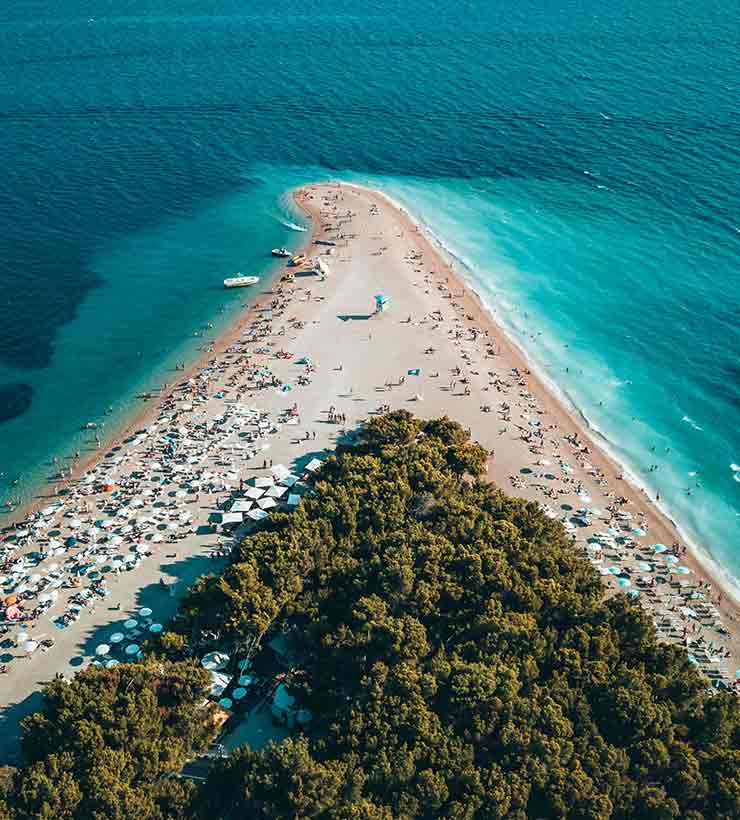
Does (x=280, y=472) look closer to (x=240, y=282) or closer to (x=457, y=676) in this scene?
(x=457, y=676)

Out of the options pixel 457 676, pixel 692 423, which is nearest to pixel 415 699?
pixel 457 676

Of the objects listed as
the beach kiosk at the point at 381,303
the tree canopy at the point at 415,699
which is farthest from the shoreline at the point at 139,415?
the tree canopy at the point at 415,699

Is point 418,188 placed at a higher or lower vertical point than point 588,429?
higher

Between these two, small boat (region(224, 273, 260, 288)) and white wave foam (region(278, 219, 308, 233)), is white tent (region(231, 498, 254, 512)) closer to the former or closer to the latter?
small boat (region(224, 273, 260, 288))

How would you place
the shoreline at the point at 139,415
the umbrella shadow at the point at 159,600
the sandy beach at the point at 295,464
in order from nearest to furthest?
the umbrella shadow at the point at 159,600 → the sandy beach at the point at 295,464 → the shoreline at the point at 139,415

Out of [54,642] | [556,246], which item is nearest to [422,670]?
[54,642]

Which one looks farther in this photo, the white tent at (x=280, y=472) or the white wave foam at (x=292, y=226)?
the white wave foam at (x=292, y=226)

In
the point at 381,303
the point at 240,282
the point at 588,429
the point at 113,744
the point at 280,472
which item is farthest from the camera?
the point at 240,282

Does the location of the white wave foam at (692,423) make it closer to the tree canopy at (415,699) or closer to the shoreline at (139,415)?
the tree canopy at (415,699)
